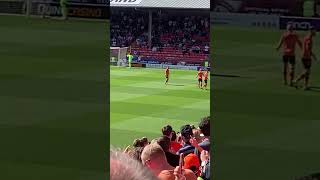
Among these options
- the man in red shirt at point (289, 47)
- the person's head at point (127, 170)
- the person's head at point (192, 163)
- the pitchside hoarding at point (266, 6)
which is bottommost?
the person's head at point (192, 163)

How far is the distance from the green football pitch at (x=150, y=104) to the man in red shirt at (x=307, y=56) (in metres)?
9.02

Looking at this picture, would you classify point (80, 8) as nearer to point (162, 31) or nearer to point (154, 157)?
point (154, 157)

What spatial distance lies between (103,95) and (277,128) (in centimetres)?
118

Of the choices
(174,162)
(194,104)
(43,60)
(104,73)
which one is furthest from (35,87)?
(194,104)

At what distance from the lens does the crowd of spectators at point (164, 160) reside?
3.03 m

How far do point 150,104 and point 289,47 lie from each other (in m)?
15.7

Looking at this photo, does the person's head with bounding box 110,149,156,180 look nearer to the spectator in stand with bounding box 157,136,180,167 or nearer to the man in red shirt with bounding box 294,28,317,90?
the man in red shirt with bounding box 294,28,317,90

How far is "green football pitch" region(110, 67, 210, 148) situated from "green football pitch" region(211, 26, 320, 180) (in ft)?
28.4

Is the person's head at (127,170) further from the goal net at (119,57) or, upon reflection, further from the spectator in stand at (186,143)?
the goal net at (119,57)

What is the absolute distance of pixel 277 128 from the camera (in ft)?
9.27

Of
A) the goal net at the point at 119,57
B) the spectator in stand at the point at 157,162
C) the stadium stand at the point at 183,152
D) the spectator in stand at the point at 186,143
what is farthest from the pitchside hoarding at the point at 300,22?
the goal net at the point at 119,57

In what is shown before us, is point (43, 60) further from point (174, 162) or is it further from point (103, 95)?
point (174, 162)

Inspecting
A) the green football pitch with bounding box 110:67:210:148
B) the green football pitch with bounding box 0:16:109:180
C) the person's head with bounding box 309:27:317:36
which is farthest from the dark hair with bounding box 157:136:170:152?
the green football pitch with bounding box 110:67:210:148

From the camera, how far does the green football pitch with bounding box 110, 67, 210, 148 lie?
1415 centimetres
